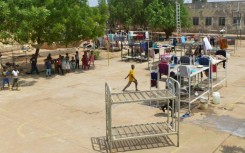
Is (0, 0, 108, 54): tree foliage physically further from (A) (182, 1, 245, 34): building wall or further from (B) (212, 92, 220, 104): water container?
(A) (182, 1, 245, 34): building wall

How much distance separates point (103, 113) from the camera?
14.3m

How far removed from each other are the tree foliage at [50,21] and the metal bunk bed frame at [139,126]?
34.6ft

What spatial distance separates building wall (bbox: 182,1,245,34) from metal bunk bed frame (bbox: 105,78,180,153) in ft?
135

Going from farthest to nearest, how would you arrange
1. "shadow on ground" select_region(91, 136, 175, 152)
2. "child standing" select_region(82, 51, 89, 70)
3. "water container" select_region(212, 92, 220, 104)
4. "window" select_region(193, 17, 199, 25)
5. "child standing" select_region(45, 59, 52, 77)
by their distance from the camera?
"window" select_region(193, 17, 199, 25) → "child standing" select_region(82, 51, 89, 70) → "child standing" select_region(45, 59, 52, 77) → "water container" select_region(212, 92, 220, 104) → "shadow on ground" select_region(91, 136, 175, 152)

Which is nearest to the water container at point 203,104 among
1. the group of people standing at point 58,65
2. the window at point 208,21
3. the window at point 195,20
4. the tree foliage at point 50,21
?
the tree foliage at point 50,21

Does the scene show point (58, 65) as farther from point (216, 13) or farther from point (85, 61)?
point (216, 13)

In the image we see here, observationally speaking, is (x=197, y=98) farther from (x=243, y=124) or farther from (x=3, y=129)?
(x=3, y=129)

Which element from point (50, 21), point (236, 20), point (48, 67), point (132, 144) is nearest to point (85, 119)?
point (132, 144)

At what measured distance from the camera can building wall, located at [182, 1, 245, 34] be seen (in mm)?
48938

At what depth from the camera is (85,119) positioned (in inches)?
535

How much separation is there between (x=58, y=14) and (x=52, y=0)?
42.4 inches

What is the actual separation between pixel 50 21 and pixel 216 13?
120 feet

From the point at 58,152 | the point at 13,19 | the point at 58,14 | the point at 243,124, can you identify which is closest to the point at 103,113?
the point at 58,152

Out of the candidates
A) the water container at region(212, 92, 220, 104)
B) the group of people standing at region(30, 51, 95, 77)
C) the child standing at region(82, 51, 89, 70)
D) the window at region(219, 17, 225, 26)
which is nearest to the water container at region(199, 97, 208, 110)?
the water container at region(212, 92, 220, 104)
